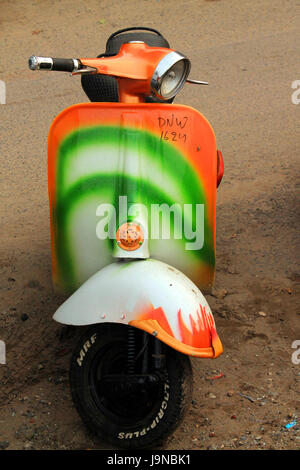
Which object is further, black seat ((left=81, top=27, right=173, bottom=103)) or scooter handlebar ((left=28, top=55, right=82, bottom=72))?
black seat ((left=81, top=27, right=173, bottom=103))

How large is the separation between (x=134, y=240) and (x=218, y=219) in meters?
1.76

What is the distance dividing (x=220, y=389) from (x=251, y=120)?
3449mm

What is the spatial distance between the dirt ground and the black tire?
0.51ft

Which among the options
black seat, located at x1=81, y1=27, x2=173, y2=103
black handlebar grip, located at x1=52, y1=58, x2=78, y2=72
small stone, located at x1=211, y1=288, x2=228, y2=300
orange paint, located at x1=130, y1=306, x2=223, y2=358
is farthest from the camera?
small stone, located at x1=211, y1=288, x2=228, y2=300

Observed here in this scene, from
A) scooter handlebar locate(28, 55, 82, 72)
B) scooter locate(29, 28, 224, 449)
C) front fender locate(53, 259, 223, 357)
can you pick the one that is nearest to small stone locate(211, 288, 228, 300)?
scooter locate(29, 28, 224, 449)

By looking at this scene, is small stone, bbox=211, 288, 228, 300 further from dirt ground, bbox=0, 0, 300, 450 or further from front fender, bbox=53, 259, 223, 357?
front fender, bbox=53, 259, 223, 357

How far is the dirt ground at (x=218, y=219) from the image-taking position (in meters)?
2.74

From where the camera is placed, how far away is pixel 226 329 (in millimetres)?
3283

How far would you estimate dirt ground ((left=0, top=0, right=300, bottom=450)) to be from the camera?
2.74 m

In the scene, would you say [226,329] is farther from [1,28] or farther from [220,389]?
[1,28]

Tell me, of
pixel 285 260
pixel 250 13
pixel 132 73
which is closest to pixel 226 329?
pixel 285 260

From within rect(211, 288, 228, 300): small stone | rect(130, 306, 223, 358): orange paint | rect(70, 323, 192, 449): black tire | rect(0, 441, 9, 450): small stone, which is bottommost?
rect(0, 441, 9, 450): small stone

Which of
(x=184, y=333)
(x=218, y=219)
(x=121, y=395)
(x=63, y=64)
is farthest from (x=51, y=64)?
(x=218, y=219)

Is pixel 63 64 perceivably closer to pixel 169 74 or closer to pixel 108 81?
pixel 169 74
